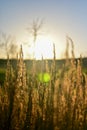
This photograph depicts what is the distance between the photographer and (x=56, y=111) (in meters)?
3.29

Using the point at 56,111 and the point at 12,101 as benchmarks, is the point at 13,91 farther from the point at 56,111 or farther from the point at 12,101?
the point at 56,111

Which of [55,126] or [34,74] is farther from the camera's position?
[34,74]

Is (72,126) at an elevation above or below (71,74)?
below

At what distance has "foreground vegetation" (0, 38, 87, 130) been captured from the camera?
311 centimetres

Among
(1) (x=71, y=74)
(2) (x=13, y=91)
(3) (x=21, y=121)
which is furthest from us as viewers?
(1) (x=71, y=74)

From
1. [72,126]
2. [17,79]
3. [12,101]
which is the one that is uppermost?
[17,79]

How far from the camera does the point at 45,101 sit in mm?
3391

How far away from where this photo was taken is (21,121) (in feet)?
10.0

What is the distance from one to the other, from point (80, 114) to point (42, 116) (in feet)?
1.36

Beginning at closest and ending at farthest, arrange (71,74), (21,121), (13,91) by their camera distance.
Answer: (21,121) → (13,91) → (71,74)

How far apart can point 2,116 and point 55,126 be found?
555 millimetres

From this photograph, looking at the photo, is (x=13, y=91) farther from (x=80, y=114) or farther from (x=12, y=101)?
(x=80, y=114)

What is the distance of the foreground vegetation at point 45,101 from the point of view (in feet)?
10.2

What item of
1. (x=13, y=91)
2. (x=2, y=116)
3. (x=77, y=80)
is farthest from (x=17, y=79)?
(x=77, y=80)
